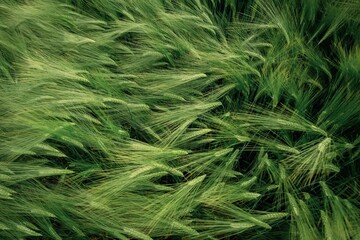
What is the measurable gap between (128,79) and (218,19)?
32 cm

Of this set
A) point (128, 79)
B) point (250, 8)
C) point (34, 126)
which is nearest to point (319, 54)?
point (250, 8)

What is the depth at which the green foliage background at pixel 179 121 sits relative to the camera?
947mm

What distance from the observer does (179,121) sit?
104 cm

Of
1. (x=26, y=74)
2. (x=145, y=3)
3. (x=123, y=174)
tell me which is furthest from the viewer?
(x=145, y=3)

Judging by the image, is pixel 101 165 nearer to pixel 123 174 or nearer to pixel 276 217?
pixel 123 174

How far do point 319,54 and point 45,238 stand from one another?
0.84 meters

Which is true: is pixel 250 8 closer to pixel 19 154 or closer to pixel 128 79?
pixel 128 79

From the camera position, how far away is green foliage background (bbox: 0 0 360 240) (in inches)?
37.3

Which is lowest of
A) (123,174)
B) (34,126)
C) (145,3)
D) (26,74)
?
(123,174)

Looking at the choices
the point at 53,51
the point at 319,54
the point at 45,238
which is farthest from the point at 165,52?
the point at 45,238

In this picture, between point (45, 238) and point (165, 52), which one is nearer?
point (45, 238)

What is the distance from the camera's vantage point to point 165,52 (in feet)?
3.70

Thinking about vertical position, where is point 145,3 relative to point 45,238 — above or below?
above

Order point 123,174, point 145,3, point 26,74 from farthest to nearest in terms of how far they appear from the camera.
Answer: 1. point 145,3
2. point 26,74
3. point 123,174
